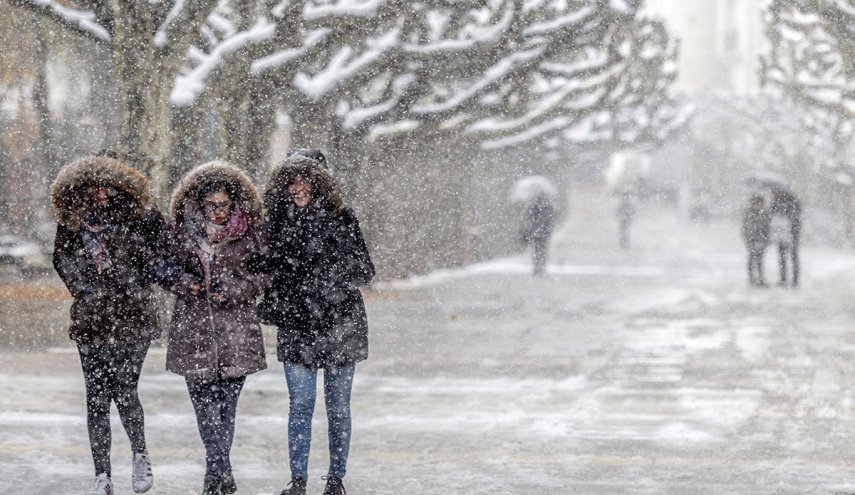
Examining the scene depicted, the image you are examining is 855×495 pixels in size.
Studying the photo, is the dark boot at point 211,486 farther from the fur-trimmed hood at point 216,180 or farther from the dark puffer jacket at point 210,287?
the fur-trimmed hood at point 216,180

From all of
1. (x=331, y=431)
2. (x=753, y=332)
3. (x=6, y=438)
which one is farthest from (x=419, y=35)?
(x=331, y=431)

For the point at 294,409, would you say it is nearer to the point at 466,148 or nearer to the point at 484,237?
the point at 466,148

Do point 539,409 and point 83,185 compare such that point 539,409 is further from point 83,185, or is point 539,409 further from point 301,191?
point 83,185

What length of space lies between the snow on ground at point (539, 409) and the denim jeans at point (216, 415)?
422 mm

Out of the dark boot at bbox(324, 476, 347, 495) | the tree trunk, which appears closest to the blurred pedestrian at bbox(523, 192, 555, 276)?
the tree trunk

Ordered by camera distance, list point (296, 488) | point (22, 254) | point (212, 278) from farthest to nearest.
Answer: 1. point (22, 254)
2. point (296, 488)
3. point (212, 278)

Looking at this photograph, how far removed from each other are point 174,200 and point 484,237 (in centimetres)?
2360

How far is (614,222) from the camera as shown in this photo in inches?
2537

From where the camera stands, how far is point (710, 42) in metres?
117

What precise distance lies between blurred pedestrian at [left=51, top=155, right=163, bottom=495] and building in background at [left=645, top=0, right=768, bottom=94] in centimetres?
10104

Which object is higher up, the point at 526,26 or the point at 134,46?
the point at 526,26

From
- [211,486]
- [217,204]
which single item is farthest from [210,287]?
[211,486]

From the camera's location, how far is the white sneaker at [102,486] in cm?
607

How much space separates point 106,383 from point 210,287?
Result: 657 mm
